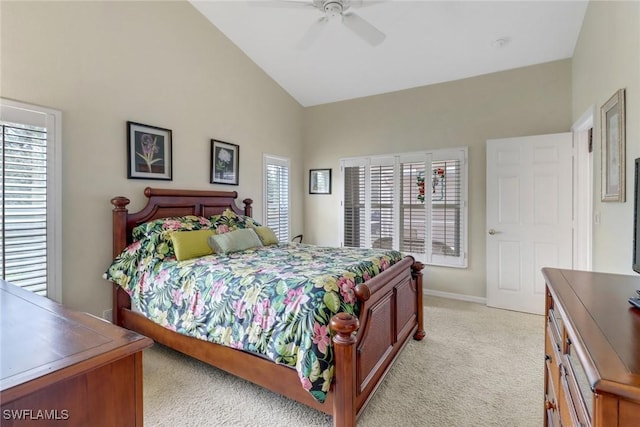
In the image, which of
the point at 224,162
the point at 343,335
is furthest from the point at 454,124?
the point at 343,335

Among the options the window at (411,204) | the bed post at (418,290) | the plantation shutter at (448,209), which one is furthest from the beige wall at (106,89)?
the plantation shutter at (448,209)

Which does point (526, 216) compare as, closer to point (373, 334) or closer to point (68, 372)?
point (373, 334)

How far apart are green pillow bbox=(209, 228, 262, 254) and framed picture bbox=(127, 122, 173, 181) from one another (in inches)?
39.8

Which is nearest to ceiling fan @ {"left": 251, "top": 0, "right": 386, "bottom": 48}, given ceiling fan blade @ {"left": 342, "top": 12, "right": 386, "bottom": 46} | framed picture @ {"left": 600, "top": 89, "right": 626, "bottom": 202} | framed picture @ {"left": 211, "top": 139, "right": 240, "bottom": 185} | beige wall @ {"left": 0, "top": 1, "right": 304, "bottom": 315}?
ceiling fan blade @ {"left": 342, "top": 12, "right": 386, "bottom": 46}

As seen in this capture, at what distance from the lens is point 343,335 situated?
5.43ft

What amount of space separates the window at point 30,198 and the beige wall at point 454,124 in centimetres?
354

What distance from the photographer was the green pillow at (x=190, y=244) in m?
2.73

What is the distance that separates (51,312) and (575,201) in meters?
4.46

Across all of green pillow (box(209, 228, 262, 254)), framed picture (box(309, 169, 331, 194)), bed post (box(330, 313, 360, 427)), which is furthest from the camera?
framed picture (box(309, 169, 331, 194))

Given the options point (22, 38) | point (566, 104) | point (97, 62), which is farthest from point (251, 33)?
point (566, 104)

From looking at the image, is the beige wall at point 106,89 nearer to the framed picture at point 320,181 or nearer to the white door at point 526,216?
the framed picture at point 320,181

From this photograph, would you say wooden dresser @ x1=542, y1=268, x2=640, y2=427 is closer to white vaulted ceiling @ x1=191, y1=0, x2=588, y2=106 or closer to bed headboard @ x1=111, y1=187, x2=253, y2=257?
white vaulted ceiling @ x1=191, y1=0, x2=588, y2=106

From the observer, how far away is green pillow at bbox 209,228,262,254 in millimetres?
2988

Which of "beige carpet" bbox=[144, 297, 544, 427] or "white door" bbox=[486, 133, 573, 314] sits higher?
"white door" bbox=[486, 133, 573, 314]
